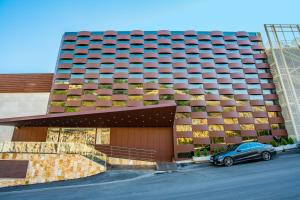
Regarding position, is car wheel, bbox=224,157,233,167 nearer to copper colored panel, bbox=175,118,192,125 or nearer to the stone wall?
the stone wall

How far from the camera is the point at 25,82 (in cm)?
2602

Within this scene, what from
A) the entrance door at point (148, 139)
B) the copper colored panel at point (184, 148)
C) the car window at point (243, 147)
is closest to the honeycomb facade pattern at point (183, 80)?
the copper colored panel at point (184, 148)

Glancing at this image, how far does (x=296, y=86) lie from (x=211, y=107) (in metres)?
12.3

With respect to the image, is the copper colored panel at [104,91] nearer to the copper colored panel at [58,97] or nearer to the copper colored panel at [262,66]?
the copper colored panel at [58,97]

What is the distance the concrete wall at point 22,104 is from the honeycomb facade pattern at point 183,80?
1318 millimetres

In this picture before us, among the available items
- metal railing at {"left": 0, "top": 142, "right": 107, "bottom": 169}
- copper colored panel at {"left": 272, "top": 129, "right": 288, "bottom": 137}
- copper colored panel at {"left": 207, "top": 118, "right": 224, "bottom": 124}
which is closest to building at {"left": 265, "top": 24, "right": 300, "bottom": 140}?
copper colored panel at {"left": 272, "top": 129, "right": 288, "bottom": 137}

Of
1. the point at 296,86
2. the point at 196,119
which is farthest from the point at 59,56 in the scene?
the point at 296,86

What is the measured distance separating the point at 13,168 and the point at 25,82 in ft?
58.5

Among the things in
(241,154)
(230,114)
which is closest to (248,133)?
(230,114)

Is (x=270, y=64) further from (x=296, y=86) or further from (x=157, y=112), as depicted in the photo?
(x=157, y=112)

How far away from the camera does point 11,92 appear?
25234 millimetres

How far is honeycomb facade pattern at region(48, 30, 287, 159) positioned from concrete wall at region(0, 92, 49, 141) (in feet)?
4.33

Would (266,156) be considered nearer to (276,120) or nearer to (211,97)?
(211,97)

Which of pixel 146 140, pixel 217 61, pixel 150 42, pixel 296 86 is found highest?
pixel 150 42
